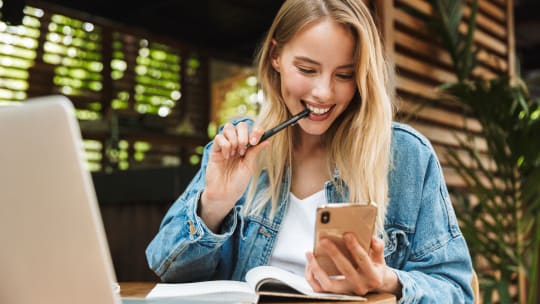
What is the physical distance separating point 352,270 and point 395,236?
1.29 feet

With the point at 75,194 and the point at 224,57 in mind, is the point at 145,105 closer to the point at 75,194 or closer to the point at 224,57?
the point at 224,57

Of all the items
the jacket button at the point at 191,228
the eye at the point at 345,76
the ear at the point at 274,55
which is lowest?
the jacket button at the point at 191,228

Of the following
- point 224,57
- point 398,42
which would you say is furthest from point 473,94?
point 224,57

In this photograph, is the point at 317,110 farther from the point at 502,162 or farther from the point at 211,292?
the point at 502,162

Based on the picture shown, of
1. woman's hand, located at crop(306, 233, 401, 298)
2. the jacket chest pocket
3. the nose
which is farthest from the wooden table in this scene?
the nose

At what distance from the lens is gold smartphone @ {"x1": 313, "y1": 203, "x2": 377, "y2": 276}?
86 cm

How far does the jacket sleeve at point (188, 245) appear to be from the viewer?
1.26 meters

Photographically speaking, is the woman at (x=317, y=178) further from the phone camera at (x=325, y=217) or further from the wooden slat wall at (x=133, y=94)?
the wooden slat wall at (x=133, y=94)

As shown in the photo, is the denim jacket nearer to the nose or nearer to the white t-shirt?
the white t-shirt

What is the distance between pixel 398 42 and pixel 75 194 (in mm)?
2565

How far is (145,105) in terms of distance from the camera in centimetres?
665

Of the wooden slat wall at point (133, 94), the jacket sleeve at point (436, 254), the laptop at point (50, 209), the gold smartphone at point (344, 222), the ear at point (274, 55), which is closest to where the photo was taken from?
the laptop at point (50, 209)

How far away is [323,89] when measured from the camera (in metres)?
1.32

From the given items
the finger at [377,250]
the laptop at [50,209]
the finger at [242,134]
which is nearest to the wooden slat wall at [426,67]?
the finger at [242,134]
